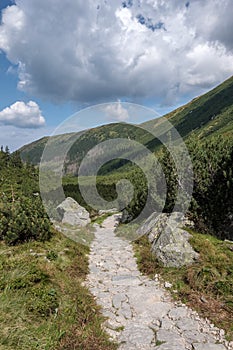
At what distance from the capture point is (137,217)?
24.9 m

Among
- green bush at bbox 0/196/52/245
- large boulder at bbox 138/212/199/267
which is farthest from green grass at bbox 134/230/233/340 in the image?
green bush at bbox 0/196/52/245

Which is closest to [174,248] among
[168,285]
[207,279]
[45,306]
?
[168,285]

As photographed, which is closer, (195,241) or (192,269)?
(192,269)

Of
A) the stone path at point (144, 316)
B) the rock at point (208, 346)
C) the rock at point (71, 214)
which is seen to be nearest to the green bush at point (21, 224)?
the stone path at point (144, 316)

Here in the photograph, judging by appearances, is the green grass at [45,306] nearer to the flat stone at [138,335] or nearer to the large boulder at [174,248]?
the flat stone at [138,335]

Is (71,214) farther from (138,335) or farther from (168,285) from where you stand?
(138,335)

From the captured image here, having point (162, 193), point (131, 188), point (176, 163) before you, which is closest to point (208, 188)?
point (176, 163)

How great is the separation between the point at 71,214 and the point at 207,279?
23872mm

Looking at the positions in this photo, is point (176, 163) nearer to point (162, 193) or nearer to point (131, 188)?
point (162, 193)

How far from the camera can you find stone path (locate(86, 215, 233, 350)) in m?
6.52

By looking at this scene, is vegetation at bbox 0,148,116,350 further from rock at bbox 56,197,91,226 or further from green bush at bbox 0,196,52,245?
rock at bbox 56,197,91,226

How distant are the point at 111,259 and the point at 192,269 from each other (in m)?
5.07

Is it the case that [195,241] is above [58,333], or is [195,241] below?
above

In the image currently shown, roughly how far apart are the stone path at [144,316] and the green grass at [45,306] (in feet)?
1.56
